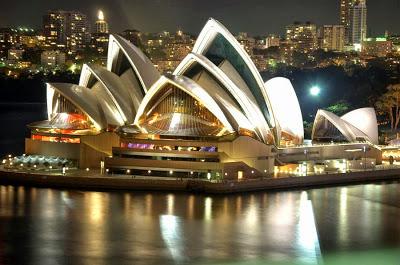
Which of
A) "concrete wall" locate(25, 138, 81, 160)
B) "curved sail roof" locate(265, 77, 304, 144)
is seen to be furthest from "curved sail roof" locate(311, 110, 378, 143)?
"concrete wall" locate(25, 138, 81, 160)

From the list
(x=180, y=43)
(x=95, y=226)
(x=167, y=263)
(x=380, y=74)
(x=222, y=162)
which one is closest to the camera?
(x=167, y=263)

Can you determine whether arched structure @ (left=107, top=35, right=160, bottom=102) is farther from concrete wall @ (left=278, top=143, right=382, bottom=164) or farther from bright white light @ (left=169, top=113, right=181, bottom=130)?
concrete wall @ (left=278, top=143, right=382, bottom=164)

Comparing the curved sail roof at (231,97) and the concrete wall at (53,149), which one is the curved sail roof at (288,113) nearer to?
the curved sail roof at (231,97)

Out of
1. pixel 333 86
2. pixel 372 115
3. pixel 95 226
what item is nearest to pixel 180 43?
pixel 333 86

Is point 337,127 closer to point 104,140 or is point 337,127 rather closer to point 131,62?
point 131,62

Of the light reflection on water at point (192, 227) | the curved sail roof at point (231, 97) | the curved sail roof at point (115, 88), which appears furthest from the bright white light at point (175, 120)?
the light reflection on water at point (192, 227)

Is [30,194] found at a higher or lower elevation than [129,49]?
lower

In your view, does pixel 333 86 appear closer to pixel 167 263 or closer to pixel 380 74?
pixel 380 74
